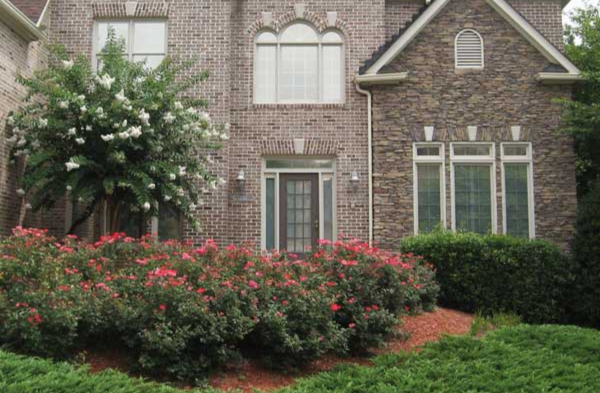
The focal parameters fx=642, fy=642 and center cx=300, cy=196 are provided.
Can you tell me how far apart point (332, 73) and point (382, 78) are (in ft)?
4.15

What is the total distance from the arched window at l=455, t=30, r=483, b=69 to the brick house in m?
0.03

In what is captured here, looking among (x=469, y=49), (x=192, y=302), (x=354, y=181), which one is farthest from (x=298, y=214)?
(x=192, y=302)

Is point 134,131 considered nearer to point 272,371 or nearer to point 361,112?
point 361,112

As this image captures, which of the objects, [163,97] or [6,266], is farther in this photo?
[163,97]

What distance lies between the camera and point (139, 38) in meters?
14.0

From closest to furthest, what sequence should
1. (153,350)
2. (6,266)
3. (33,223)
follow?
(153,350), (6,266), (33,223)

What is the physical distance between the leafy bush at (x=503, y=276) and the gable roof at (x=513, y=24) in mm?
4527

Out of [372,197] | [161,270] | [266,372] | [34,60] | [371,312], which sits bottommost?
[266,372]

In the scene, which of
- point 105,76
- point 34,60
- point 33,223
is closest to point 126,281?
point 105,76

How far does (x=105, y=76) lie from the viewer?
36.1 ft

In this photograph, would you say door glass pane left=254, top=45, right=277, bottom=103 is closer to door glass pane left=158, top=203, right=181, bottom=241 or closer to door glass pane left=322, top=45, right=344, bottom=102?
door glass pane left=322, top=45, right=344, bottom=102

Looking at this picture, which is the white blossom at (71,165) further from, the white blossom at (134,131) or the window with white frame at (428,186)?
the window with white frame at (428,186)

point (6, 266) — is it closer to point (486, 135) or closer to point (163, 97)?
point (163, 97)

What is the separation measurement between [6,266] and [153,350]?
198 cm
